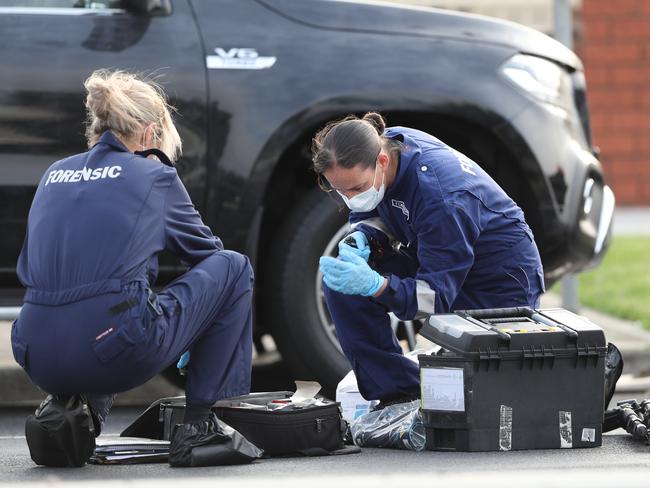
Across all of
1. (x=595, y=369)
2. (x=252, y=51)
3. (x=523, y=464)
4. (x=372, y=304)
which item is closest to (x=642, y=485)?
(x=523, y=464)

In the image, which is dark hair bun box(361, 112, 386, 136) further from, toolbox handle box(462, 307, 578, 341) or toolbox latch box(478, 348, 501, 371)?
toolbox latch box(478, 348, 501, 371)

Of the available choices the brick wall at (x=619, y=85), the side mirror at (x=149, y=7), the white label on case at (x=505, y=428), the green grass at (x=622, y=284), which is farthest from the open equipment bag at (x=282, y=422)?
the brick wall at (x=619, y=85)

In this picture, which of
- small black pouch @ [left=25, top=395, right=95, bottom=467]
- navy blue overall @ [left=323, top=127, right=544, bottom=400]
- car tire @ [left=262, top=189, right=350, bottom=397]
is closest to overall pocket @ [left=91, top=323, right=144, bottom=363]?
small black pouch @ [left=25, top=395, right=95, bottom=467]

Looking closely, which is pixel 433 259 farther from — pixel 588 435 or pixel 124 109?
pixel 124 109

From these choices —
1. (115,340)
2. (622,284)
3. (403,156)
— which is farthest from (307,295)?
(622,284)

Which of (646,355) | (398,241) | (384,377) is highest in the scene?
(398,241)

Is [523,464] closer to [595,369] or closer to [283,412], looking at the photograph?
[595,369]

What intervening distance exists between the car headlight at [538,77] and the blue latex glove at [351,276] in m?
1.33

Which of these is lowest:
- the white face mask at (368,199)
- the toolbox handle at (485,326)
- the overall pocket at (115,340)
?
the toolbox handle at (485,326)

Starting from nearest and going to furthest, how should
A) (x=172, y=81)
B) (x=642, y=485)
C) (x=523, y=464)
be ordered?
(x=642, y=485) < (x=523, y=464) < (x=172, y=81)

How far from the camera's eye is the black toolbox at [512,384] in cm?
370

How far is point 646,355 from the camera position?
5.91 meters

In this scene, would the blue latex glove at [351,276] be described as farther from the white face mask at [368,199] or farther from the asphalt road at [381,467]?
the asphalt road at [381,467]

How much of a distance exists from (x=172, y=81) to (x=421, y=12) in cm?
94
